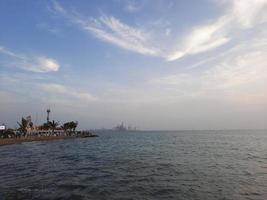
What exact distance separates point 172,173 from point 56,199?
48.2ft

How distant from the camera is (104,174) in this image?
29.4m

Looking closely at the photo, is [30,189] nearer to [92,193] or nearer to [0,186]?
[0,186]

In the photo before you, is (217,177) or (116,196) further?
(217,177)

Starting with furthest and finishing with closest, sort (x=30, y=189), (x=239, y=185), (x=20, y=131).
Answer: (x=20, y=131)
(x=239, y=185)
(x=30, y=189)

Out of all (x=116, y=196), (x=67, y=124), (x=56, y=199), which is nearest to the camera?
(x=56, y=199)

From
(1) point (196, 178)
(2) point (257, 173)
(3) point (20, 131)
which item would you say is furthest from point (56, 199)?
(3) point (20, 131)

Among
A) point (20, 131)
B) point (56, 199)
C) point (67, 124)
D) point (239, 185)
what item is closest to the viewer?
point (56, 199)

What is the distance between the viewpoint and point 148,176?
28.0m

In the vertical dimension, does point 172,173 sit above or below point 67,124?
below

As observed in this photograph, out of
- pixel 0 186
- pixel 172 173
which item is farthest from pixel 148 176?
pixel 0 186

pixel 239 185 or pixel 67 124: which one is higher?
pixel 67 124

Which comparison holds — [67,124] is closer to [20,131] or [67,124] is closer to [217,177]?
[20,131]

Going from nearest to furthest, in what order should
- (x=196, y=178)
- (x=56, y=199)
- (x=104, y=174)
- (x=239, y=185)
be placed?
1. (x=56, y=199)
2. (x=239, y=185)
3. (x=196, y=178)
4. (x=104, y=174)

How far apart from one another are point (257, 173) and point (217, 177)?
245 inches
